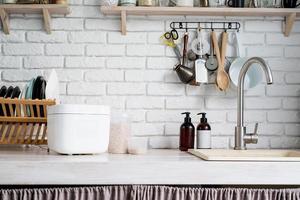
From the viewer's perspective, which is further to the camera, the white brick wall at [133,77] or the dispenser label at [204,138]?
the white brick wall at [133,77]

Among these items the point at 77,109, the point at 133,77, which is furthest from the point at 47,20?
the point at 77,109

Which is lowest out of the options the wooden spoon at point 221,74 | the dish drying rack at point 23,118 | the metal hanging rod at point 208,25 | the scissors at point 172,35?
the dish drying rack at point 23,118

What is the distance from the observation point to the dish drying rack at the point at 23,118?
198cm

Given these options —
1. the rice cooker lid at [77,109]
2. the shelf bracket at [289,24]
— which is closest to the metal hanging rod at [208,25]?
the shelf bracket at [289,24]

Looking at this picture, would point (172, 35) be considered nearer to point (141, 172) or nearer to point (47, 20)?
point (47, 20)

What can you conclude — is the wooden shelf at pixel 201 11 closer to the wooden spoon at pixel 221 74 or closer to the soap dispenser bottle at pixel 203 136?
the wooden spoon at pixel 221 74

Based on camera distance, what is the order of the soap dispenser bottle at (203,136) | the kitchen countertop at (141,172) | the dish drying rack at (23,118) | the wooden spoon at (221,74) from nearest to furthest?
the kitchen countertop at (141,172) → the dish drying rack at (23,118) → the soap dispenser bottle at (203,136) → the wooden spoon at (221,74)

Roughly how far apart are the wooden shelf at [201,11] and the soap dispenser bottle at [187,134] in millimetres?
537

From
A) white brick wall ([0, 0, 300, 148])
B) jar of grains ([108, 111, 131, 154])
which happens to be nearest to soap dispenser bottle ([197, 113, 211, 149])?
→ white brick wall ([0, 0, 300, 148])

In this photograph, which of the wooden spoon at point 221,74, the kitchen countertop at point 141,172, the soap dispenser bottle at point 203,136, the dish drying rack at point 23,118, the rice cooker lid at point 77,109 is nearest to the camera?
the kitchen countertop at point 141,172

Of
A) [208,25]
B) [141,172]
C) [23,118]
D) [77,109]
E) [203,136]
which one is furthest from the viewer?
[208,25]

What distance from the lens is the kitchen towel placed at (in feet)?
5.32

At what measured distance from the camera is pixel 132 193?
1.62m

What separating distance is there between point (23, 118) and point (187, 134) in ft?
2.62
